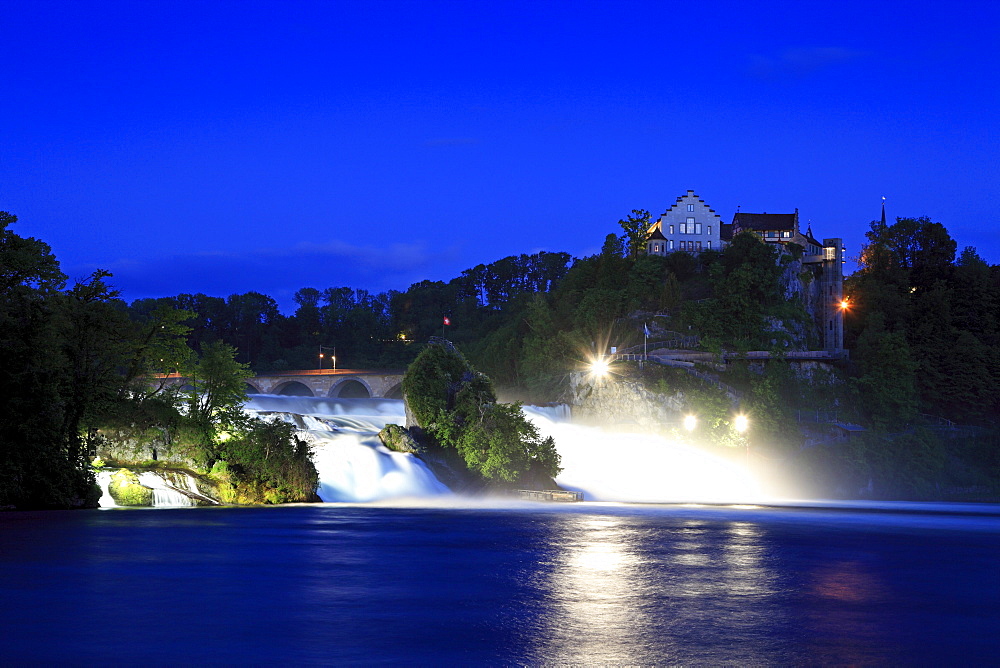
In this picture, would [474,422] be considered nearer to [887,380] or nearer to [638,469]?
[638,469]

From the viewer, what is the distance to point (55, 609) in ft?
63.9

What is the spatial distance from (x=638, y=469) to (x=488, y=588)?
48800 mm

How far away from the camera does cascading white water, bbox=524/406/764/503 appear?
63656 mm

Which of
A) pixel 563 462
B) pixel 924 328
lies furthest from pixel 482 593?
pixel 924 328

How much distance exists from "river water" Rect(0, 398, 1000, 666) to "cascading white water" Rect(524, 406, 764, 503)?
59.5 ft

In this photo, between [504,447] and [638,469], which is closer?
[504,447]

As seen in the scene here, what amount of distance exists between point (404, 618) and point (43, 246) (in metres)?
36.1

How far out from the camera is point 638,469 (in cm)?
7019

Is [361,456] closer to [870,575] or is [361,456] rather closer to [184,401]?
[184,401]

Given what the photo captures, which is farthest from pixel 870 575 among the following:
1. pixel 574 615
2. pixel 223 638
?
pixel 223 638

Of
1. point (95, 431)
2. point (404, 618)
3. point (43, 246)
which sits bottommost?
point (404, 618)

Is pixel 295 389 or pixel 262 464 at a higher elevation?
pixel 295 389

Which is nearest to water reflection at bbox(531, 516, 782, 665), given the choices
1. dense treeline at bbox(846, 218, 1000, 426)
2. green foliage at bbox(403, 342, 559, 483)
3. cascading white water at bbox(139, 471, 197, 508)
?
cascading white water at bbox(139, 471, 197, 508)

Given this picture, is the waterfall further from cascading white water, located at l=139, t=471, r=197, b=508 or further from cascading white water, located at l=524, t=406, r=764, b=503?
cascading white water, located at l=524, t=406, r=764, b=503
